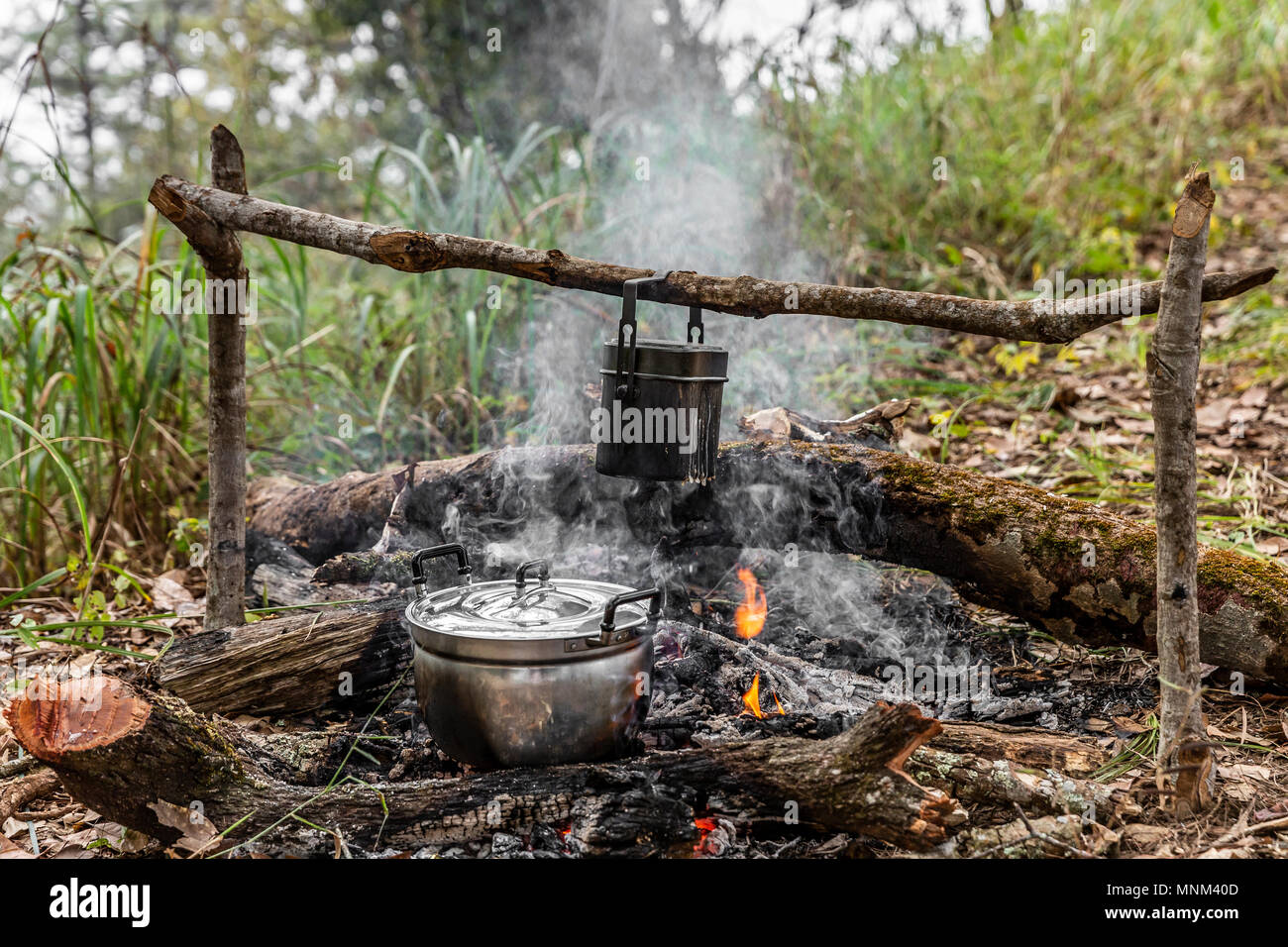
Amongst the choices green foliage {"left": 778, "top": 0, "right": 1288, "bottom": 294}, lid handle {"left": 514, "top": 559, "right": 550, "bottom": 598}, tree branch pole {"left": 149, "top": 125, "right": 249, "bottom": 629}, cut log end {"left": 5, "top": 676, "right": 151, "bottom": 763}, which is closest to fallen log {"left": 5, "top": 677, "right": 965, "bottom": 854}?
cut log end {"left": 5, "top": 676, "right": 151, "bottom": 763}

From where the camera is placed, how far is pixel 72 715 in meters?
1.79

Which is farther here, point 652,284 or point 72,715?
point 652,284

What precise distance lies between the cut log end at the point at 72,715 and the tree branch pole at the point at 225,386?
87 centimetres

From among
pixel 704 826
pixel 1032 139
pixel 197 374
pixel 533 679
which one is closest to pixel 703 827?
pixel 704 826

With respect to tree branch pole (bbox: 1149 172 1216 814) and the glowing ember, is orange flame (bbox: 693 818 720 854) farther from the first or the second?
tree branch pole (bbox: 1149 172 1216 814)

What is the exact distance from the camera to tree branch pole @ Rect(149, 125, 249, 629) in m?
2.53

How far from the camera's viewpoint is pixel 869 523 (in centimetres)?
289

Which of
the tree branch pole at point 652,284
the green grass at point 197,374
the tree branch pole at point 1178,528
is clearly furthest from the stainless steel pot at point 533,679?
the green grass at point 197,374

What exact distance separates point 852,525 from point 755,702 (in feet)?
2.45

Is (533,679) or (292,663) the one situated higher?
(533,679)

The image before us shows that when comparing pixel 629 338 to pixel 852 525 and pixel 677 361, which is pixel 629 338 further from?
pixel 852 525
